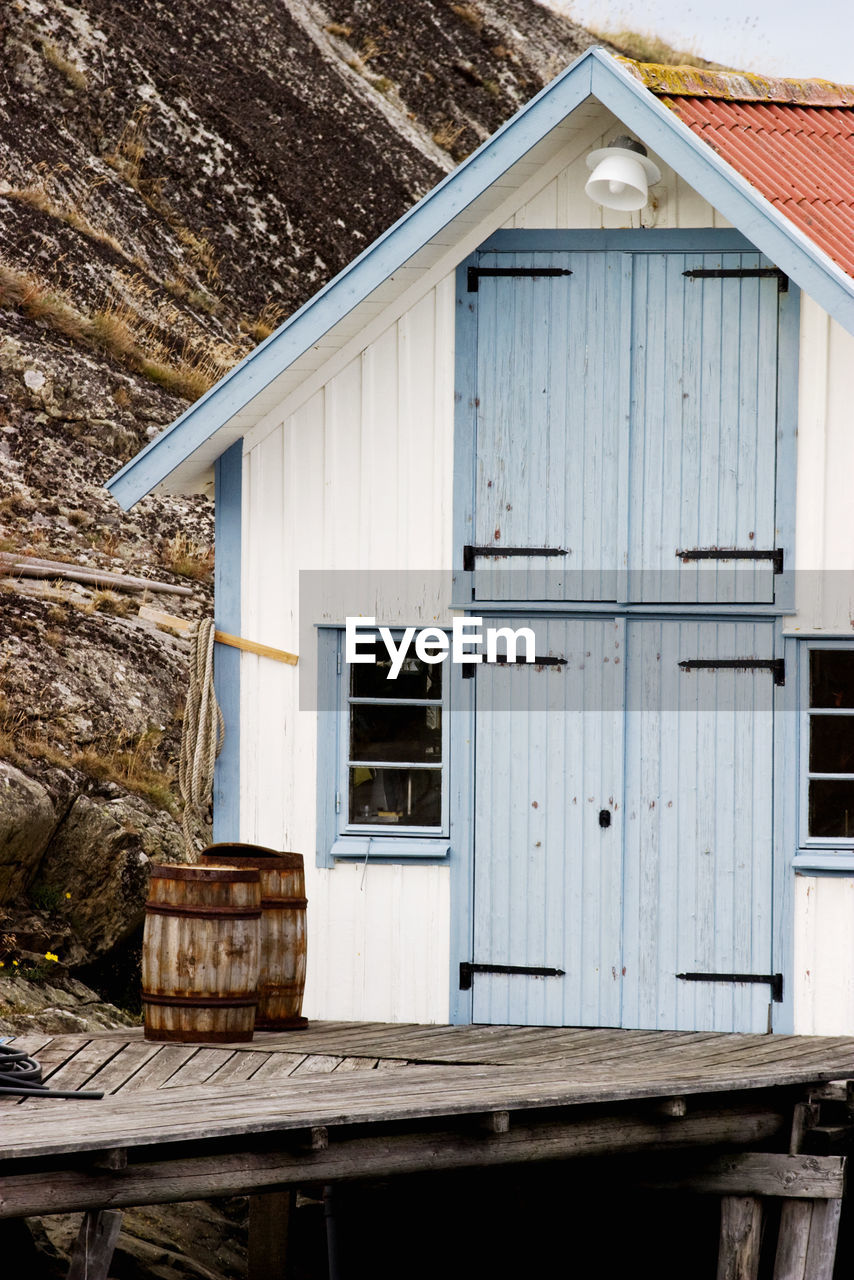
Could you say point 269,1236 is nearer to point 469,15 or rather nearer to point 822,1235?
point 822,1235

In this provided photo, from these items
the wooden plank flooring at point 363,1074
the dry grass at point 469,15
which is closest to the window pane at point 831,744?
the wooden plank flooring at point 363,1074

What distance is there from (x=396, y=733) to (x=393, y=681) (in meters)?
0.28

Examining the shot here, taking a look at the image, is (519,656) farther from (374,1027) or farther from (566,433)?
(374,1027)

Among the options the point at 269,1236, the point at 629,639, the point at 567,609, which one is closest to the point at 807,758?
the point at 629,639

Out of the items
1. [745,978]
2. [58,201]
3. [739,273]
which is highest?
[58,201]

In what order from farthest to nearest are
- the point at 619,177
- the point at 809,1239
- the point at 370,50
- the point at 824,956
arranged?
the point at 370,50 < the point at 824,956 < the point at 619,177 < the point at 809,1239

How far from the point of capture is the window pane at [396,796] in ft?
29.8

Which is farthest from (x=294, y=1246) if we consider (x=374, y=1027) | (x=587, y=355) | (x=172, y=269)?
(x=172, y=269)

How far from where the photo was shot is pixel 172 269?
778 inches

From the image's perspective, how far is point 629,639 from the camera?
8969mm

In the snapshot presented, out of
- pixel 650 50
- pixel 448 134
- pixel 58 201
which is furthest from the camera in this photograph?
pixel 650 50

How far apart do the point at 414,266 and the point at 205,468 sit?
155cm

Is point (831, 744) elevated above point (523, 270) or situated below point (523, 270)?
below

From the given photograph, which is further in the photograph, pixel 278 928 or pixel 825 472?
pixel 825 472
